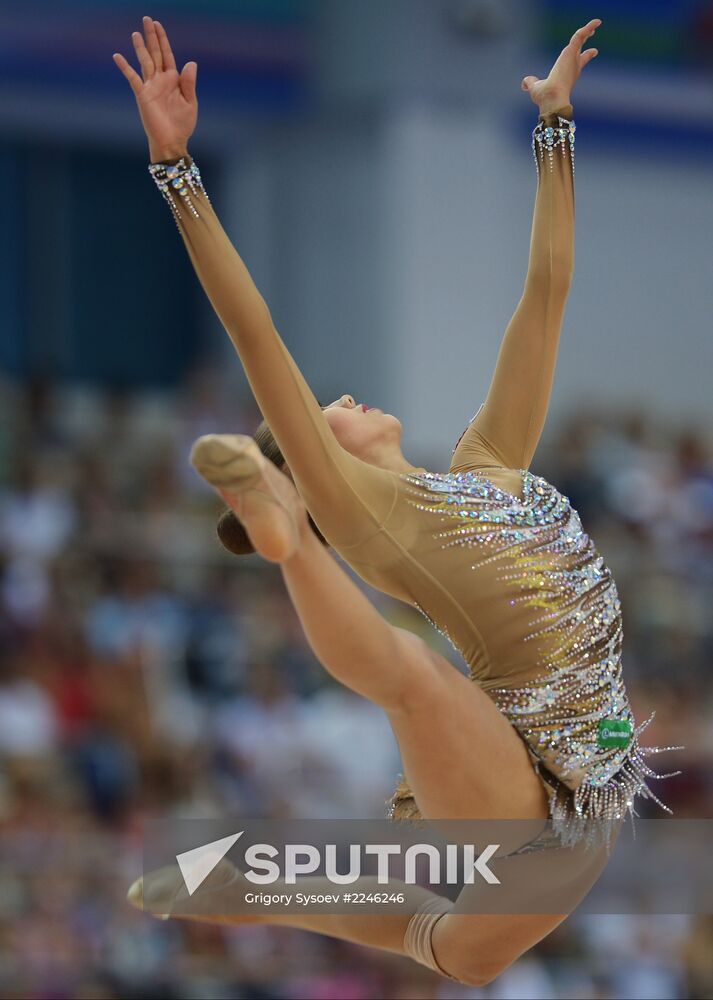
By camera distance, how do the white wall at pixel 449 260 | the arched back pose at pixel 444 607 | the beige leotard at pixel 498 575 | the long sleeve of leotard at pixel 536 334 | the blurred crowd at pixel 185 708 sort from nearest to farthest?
the arched back pose at pixel 444 607, the beige leotard at pixel 498 575, the long sleeve of leotard at pixel 536 334, the blurred crowd at pixel 185 708, the white wall at pixel 449 260

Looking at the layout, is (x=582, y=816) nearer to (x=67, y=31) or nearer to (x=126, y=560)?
→ (x=126, y=560)

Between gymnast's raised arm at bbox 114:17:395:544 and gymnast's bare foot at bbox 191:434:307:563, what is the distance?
10.5 inches

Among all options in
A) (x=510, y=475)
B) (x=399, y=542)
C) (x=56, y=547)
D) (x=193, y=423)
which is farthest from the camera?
(x=193, y=423)

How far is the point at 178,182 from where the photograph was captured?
10.2 feet

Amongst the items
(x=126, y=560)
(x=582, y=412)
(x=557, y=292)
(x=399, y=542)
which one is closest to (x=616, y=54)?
(x=582, y=412)

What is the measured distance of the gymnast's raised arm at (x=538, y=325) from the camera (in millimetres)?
3594

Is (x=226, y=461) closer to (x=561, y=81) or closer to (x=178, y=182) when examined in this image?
(x=178, y=182)

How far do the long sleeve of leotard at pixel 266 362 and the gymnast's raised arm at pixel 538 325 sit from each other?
20.8 inches

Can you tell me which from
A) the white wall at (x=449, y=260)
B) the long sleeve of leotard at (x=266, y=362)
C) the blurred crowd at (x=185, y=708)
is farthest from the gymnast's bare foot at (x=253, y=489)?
the white wall at (x=449, y=260)

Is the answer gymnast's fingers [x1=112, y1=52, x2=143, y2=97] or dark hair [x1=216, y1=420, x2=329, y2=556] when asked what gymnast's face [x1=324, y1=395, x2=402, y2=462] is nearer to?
dark hair [x1=216, y1=420, x2=329, y2=556]

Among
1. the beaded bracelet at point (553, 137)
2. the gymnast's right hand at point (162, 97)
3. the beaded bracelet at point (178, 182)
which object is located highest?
the gymnast's right hand at point (162, 97)

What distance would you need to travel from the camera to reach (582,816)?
323 centimetres

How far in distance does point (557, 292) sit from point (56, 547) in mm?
4011

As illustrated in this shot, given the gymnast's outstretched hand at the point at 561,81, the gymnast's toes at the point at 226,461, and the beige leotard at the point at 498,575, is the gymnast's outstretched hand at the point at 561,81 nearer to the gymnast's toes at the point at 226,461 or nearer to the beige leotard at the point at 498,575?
the beige leotard at the point at 498,575
